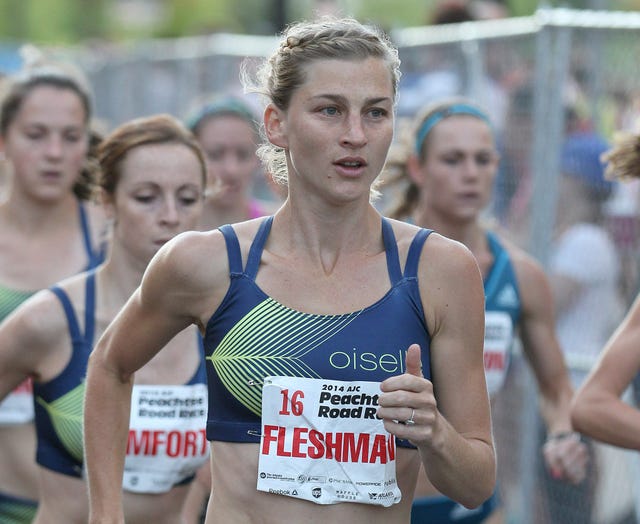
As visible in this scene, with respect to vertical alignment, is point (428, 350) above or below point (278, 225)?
below

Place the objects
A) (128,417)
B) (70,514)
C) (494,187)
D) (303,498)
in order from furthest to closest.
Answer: (494,187)
(70,514)
(128,417)
(303,498)

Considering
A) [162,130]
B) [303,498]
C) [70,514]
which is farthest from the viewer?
[162,130]

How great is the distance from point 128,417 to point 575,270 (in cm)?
319

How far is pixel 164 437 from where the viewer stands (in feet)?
14.3

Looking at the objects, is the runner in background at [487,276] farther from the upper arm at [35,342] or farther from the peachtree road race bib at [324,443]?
the peachtree road race bib at [324,443]

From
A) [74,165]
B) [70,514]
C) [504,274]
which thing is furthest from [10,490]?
[504,274]

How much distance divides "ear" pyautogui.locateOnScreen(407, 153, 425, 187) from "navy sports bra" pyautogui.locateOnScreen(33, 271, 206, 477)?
1.99 metres

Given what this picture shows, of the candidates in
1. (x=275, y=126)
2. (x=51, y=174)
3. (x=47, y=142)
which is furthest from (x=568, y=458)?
(x=47, y=142)

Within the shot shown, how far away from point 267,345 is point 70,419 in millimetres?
1343

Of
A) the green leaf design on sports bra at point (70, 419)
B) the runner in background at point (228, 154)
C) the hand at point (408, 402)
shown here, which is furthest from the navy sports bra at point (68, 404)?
the runner in background at point (228, 154)

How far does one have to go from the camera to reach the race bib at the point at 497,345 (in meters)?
5.43

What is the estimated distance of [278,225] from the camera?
3.48 meters

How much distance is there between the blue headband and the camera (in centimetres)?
603

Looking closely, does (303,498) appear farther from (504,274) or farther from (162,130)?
(504,274)
